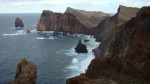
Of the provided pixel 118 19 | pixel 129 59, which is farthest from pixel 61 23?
pixel 129 59

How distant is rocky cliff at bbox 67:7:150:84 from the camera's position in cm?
3116

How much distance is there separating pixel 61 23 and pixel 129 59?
407ft

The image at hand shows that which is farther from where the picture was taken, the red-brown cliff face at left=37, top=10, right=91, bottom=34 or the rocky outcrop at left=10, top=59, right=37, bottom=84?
the red-brown cliff face at left=37, top=10, right=91, bottom=34

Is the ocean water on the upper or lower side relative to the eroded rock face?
lower

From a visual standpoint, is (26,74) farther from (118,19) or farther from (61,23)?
(61,23)

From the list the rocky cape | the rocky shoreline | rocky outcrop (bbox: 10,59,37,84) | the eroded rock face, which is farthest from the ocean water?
the rocky cape

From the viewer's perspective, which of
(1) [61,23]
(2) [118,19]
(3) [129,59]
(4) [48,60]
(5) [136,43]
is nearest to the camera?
(3) [129,59]

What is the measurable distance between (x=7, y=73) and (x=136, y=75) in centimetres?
5072

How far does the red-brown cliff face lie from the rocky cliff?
93255 mm

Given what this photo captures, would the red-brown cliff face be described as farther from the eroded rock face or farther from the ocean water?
the eroded rock face

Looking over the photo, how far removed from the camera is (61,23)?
17475 centimetres

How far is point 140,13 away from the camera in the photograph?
60.4 metres

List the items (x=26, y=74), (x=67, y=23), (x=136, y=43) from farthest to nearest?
(x=67, y=23), (x=136, y=43), (x=26, y=74)

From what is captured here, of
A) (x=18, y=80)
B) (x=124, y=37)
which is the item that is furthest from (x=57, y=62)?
(x=18, y=80)
